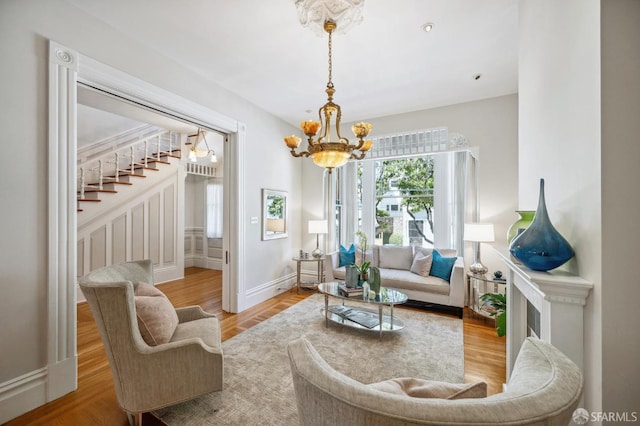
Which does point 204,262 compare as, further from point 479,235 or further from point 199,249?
point 479,235

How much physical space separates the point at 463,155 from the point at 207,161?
569 cm

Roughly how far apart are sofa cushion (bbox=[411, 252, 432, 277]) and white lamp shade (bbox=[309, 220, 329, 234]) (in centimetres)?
155

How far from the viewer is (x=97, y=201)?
4.38 m

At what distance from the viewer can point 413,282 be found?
3715mm

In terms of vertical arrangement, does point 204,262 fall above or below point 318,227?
below

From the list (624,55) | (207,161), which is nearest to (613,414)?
(624,55)

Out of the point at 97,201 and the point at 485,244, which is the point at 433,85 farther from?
the point at 97,201

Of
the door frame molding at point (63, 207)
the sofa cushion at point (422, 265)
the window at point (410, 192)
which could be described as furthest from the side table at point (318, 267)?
the door frame molding at point (63, 207)

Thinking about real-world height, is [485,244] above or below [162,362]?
above

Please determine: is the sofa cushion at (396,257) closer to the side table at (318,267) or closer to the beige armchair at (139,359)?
the side table at (318,267)

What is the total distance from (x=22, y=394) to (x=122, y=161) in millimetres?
5015

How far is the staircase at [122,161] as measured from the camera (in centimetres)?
→ 457

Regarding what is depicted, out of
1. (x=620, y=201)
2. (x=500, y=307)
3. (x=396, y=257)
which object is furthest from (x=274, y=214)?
(x=620, y=201)

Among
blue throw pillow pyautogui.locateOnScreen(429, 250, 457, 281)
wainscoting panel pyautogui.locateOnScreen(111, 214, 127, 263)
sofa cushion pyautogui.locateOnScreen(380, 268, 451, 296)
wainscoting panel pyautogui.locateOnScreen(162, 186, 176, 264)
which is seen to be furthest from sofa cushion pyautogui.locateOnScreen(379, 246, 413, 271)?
wainscoting panel pyautogui.locateOnScreen(111, 214, 127, 263)
